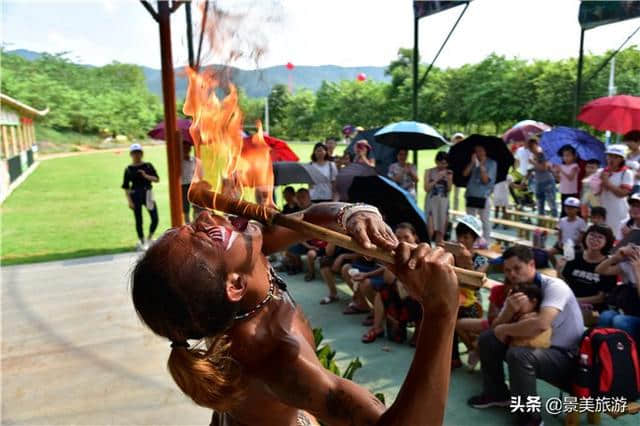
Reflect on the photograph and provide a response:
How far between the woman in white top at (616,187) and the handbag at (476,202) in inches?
66.5

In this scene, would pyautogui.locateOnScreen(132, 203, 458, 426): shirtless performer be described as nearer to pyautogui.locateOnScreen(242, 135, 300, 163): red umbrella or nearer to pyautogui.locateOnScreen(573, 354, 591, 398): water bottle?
pyautogui.locateOnScreen(573, 354, 591, 398): water bottle

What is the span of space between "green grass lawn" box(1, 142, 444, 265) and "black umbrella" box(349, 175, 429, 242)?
17.8 feet

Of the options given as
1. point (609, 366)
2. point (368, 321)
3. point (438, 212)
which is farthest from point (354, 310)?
point (609, 366)

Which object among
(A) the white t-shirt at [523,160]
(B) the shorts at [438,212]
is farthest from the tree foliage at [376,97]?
(B) the shorts at [438,212]

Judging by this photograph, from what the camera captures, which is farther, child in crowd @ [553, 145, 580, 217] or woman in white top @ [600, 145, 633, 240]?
child in crowd @ [553, 145, 580, 217]

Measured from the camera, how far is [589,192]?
21.7 feet

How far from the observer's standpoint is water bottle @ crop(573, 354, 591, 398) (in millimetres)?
3160

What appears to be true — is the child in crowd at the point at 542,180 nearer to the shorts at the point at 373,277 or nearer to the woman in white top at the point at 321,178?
the woman in white top at the point at 321,178

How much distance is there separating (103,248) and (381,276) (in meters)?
6.18

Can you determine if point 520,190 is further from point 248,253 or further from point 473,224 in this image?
point 248,253

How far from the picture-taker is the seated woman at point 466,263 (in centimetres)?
409

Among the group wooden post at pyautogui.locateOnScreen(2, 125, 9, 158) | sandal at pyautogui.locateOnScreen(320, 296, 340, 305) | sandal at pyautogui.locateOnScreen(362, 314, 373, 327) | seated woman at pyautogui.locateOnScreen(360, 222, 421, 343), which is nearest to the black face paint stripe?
seated woman at pyautogui.locateOnScreen(360, 222, 421, 343)

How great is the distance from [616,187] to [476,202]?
6.51ft

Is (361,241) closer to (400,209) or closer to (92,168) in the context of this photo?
(400,209)
